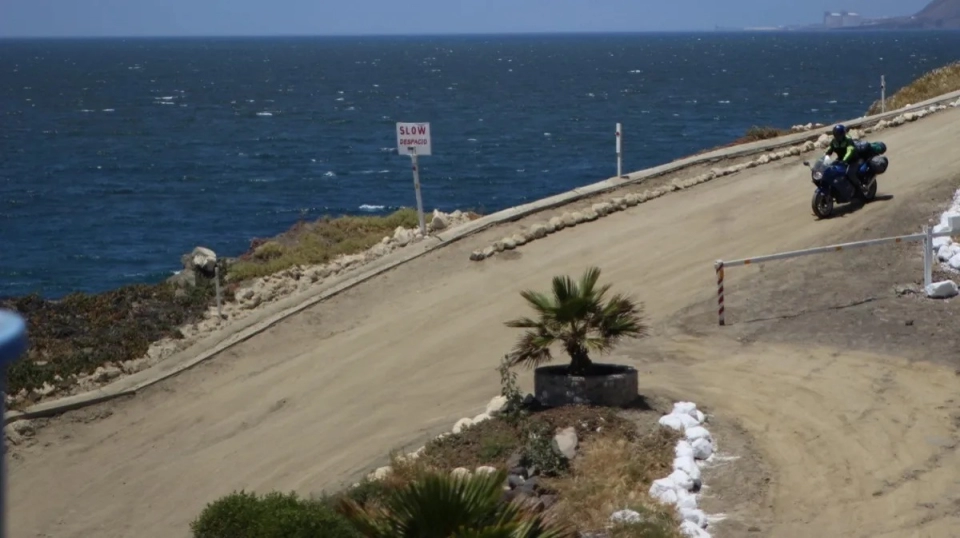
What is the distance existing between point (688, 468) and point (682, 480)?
29 centimetres

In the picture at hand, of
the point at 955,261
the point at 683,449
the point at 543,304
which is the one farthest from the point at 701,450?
the point at 955,261

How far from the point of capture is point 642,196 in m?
21.8

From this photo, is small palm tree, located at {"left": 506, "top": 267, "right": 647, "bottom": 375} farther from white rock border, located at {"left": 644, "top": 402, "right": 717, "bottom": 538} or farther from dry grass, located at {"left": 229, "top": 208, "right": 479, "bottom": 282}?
dry grass, located at {"left": 229, "top": 208, "right": 479, "bottom": 282}

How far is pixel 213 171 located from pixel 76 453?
145ft

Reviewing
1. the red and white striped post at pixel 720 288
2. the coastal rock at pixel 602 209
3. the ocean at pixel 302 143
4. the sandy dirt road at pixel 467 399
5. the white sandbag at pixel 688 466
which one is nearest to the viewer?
the white sandbag at pixel 688 466

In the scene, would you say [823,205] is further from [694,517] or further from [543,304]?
[694,517]

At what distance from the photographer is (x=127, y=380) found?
16.0m

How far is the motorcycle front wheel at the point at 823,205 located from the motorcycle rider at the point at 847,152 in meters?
0.42

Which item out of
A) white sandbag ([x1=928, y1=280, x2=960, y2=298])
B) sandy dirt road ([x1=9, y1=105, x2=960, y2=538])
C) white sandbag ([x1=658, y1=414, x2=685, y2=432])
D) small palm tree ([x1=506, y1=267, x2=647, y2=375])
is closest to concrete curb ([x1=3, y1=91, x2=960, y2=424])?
sandy dirt road ([x1=9, y1=105, x2=960, y2=538])

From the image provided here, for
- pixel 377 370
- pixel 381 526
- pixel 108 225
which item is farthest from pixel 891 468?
pixel 108 225

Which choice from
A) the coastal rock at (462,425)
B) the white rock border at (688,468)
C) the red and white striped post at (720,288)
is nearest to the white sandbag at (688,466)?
the white rock border at (688,468)

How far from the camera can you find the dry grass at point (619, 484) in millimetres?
9367

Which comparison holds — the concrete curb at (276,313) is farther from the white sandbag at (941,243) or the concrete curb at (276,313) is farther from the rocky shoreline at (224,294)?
the white sandbag at (941,243)

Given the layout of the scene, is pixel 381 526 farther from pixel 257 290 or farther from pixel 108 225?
pixel 108 225
